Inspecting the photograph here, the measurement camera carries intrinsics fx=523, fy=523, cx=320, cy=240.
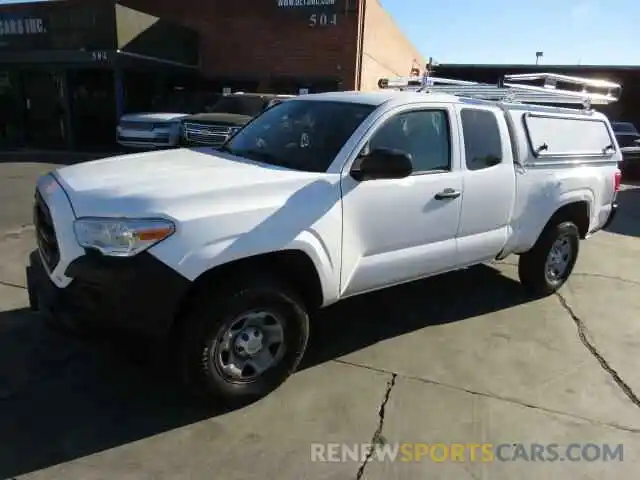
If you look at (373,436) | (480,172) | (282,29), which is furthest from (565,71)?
(373,436)

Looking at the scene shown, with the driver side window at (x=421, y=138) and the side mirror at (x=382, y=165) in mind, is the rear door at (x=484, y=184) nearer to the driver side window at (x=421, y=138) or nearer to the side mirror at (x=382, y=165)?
the driver side window at (x=421, y=138)

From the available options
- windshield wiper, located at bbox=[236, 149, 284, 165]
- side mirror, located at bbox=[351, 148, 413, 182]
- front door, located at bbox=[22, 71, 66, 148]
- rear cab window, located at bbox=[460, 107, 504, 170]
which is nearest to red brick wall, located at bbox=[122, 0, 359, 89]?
front door, located at bbox=[22, 71, 66, 148]

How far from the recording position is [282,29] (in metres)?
19.9

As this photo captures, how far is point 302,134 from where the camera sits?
151 inches

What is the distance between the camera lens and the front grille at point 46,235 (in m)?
2.96

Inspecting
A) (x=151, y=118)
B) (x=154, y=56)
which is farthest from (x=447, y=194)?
(x=154, y=56)

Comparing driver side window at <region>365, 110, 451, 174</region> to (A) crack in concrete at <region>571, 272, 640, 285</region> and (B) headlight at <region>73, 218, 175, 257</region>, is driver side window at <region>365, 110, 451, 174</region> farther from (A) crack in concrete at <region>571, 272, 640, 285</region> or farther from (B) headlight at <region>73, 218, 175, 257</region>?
(A) crack in concrete at <region>571, 272, 640, 285</region>

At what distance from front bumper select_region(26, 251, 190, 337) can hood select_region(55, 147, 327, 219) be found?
269mm

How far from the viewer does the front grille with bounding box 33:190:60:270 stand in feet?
9.72

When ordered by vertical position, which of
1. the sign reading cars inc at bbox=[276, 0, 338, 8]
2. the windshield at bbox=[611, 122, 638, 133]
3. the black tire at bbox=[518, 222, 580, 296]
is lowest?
the black tire at bbox=[518, 222, 580, 296]

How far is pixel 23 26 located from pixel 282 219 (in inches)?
732

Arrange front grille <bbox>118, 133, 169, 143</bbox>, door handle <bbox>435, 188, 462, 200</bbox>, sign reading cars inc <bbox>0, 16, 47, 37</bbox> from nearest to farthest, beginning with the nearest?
door handle <bbox>435, 188, 462, 200</bbox>
front grille <bbox>118, 133, 169, 143</bbox>
sign reading cars inc <bbox>0, 16, 47, 37</bbox>

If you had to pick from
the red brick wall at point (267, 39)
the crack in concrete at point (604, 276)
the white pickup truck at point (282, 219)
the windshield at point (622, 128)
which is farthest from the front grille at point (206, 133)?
the windshield at point (622, 128)

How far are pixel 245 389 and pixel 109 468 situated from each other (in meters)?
0.86
